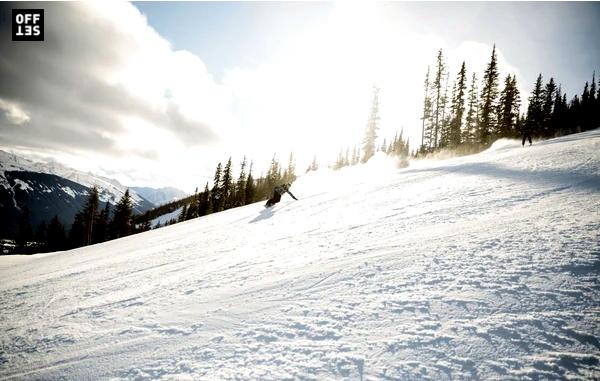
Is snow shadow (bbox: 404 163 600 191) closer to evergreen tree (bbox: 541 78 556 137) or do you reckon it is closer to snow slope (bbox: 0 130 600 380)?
snow slope (bbox: 0 130 600 380)

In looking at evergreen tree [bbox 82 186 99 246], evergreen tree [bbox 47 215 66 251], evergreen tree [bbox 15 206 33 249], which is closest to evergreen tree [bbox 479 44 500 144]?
evergreen tree [bbox 82 186 99 246]

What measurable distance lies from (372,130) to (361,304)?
49.5 meters

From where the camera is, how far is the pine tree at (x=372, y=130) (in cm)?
5028

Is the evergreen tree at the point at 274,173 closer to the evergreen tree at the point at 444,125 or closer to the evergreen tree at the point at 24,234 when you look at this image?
the evergreen tree at the point at 444,125

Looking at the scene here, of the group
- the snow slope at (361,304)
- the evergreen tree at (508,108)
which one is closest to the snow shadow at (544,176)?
the snow slope at (361,304)

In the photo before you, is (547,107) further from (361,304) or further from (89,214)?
(89,214)

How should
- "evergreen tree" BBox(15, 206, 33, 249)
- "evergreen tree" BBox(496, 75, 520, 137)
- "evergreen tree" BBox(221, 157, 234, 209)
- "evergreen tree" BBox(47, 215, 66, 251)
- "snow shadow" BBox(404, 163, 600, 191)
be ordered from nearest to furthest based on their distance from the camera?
"snow shadow" BBox(404, 163, 600, 191)
"evergreen tree" BBox(496, 75, 520, 137)
"evergreen tree" BBox(221, 157, 234, 209)
"evergreen tree" BBox(47, 215, 66, 251)
"evergreen tree" BBox(15, 206, 33, 249)

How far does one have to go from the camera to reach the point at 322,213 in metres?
10.1

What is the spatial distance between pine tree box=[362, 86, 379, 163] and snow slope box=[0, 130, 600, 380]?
43273 mm

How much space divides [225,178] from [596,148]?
55.5 m

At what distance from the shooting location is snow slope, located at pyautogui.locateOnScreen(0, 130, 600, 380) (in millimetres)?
2967

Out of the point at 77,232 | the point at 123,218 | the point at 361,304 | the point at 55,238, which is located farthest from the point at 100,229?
the point at 361,304

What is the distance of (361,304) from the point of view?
3912mm

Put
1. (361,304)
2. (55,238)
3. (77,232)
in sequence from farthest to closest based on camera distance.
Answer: (55,238)
(77,232)
(361,304)
